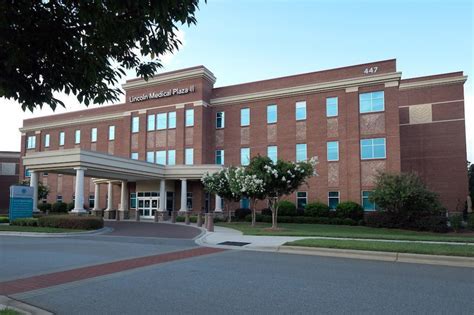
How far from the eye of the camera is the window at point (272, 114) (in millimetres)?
38781

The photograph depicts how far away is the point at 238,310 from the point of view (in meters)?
6.22

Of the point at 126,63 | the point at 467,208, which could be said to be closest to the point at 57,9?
the point at 126,63

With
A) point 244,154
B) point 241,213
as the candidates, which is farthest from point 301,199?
point 244,154

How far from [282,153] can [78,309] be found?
107 feet

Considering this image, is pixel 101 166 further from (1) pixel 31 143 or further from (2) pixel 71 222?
(1) pixel 31 143

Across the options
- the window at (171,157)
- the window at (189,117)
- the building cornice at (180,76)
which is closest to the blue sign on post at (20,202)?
the window at (171,157)

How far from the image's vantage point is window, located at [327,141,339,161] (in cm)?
3581

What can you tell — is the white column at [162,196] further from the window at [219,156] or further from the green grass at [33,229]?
the green grass at [33,229]

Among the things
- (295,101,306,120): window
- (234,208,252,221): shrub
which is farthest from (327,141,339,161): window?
(234,208,252,221): shrub

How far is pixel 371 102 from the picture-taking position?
34.7 metres

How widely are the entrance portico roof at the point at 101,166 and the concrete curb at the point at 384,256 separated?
20664mm

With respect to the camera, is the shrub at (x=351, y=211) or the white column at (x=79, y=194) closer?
the white column at (x=79, y=194)

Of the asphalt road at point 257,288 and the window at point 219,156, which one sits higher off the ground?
the window at point 219,156

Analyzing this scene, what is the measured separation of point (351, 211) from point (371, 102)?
32.4 ft
